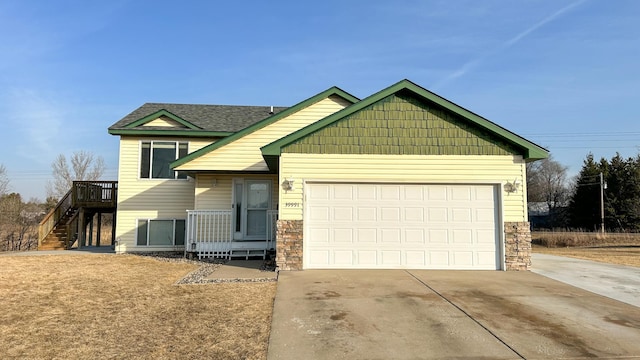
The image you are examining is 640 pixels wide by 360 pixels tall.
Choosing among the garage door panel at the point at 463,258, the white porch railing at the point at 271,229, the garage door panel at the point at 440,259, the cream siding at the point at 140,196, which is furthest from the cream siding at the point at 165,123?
the garage door panel at the point at 463,258

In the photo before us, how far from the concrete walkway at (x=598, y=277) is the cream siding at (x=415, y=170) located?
174 cm

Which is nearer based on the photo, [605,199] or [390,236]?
[390,236]

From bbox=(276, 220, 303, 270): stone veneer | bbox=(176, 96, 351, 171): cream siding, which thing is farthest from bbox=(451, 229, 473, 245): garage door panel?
bbox=(176, 96, 351, 171): cream siding

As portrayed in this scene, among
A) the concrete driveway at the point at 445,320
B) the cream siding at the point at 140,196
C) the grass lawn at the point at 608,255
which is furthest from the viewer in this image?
the cream siding at the point at 140,196

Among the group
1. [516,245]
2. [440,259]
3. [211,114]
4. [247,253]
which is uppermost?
[211,114]

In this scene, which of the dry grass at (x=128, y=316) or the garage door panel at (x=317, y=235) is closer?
the dry grass at (x=128, y=316)

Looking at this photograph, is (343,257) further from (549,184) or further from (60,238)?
(549,184)

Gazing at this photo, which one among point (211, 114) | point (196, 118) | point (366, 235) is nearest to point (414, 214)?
point (366, 235)

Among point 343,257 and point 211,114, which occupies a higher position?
point 211,114

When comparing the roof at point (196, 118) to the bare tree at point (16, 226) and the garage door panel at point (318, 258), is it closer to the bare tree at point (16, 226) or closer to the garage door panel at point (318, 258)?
the garage door panel at point (318, 258)

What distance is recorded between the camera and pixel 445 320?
5539 mm

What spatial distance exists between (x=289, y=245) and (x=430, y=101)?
530cm

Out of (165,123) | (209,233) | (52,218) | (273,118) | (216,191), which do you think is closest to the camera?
(209,233)

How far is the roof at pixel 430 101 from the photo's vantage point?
31.7 ft
